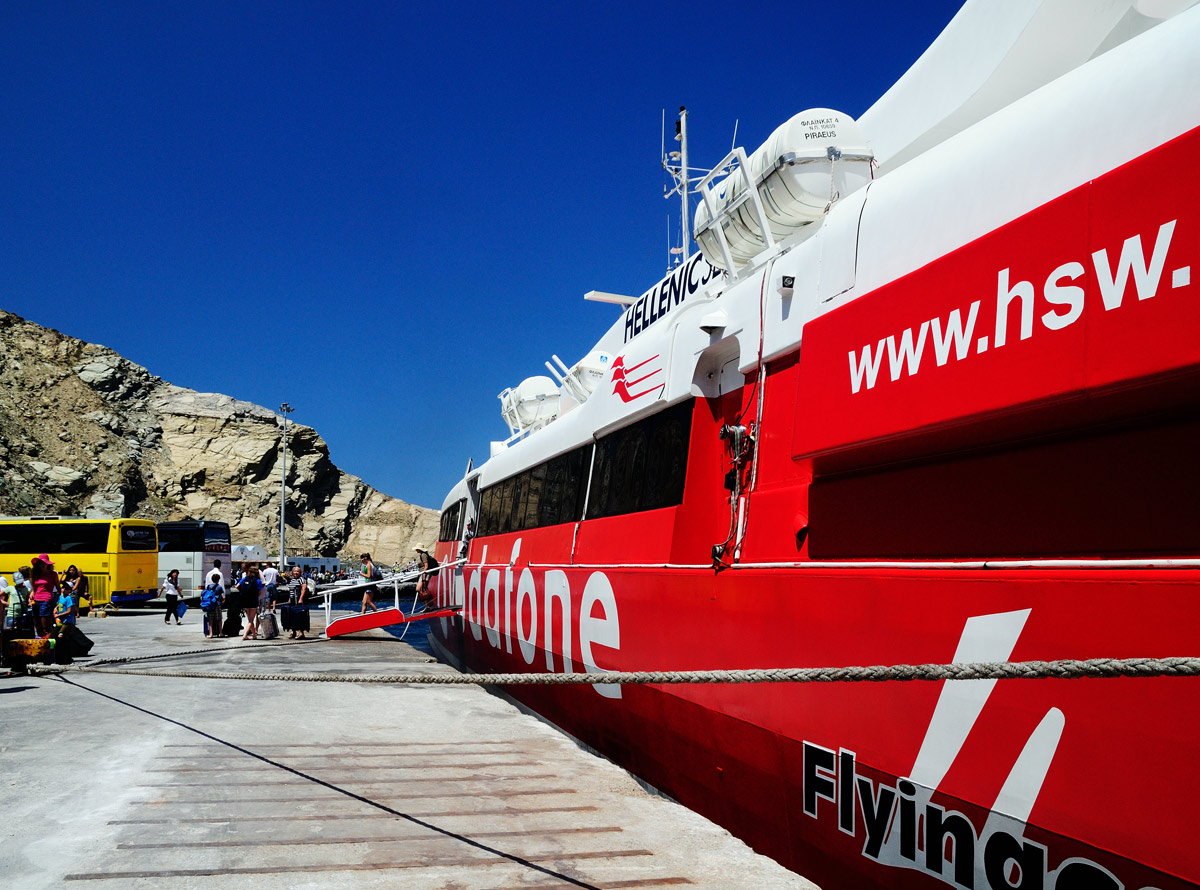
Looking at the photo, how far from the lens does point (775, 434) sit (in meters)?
5.29

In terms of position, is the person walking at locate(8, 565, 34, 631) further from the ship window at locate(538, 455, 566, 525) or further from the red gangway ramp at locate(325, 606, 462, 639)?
the ship window at locate(538, 455, 566, 525)

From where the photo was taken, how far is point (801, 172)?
5.89 metres

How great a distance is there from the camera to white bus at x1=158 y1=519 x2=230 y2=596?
3900cm

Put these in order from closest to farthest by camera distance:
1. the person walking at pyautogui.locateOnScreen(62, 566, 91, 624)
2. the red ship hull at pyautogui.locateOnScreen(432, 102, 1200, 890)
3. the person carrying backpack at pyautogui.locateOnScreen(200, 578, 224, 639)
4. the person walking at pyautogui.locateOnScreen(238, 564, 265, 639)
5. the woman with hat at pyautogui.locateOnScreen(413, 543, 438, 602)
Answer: the red ship hull at pyautogui.locateOnScreen(432, 102, 1200, 890) → the woman with hat at pyautogui.locateOnScreen(413, 543, 438, 602) → the person walking at pyautogui.locateOnScreen(238, 564, 265, 639) → the person carrying backpack at pyautogui.locateOnScreen(200, 578, 224, 639) → the person walking at pyautogui.locateOnScreen(62, 566, 91, 624)

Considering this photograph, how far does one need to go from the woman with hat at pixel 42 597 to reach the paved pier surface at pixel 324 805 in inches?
209

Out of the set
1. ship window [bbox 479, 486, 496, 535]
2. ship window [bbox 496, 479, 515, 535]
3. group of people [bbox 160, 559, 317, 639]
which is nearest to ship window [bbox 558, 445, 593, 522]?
ship window [bbox 496, 479, 515, 535]

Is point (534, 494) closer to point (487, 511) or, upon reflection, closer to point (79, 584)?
point (487, 511)

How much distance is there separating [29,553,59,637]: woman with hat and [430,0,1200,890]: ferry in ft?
39.4

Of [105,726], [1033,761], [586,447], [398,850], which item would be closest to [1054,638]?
[1033,761]

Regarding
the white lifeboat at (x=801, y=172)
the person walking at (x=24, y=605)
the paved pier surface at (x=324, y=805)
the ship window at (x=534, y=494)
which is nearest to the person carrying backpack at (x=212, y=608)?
the person walking at (x=24, y=605)

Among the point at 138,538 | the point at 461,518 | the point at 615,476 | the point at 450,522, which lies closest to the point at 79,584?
the point at 138,538

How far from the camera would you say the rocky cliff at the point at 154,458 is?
2734 inches

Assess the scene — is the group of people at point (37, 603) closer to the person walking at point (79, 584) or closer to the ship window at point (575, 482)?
the ship window at point (575, 482)

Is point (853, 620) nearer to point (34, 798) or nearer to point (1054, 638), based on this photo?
point (1054, 638)
